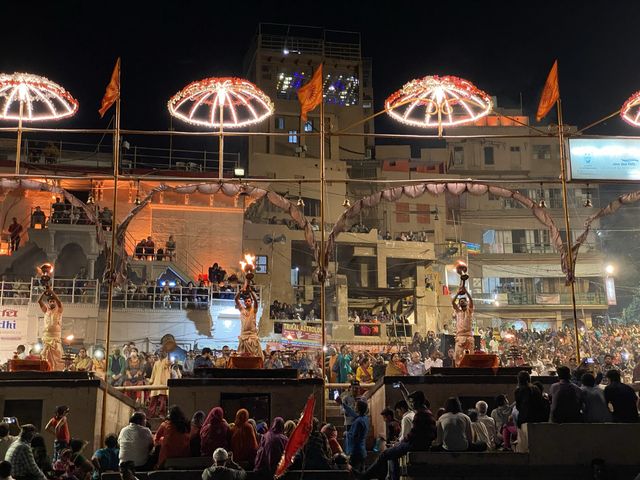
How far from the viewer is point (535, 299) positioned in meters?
50.8

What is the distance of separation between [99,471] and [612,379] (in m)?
8.12

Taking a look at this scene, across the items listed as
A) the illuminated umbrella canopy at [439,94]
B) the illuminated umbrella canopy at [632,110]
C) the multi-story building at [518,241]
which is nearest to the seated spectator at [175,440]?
the illuminated umbrella canopy at [439,94]

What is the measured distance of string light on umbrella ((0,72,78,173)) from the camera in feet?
64.1

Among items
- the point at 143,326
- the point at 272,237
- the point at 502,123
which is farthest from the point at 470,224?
the point at 143,326

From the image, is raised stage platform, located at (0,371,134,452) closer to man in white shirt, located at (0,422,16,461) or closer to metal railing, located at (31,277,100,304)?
man in white shirt, located at (0,422,16,461)

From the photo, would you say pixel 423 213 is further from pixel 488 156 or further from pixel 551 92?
pixel 551 92

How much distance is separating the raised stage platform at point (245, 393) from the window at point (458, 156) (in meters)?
43.1

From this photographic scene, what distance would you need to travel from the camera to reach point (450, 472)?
1092cm

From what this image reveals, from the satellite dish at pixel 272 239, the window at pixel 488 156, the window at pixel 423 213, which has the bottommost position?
the satellite dish at pixel 272 239

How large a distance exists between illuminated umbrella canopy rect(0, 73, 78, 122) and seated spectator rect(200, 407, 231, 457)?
453 inches

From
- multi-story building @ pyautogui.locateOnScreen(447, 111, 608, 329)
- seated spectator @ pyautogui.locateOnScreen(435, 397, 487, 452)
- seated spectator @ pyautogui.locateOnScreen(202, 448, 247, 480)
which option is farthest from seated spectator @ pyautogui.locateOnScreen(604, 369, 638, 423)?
multi-story building @ pyautogui.locateOnScreen(447, 111, 608, 329)

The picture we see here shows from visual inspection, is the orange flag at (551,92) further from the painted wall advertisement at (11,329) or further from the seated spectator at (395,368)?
the painted wall advertisement at (11,329)

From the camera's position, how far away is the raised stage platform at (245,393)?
1538 centimetres

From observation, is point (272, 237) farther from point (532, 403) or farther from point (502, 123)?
point (532, 403)
